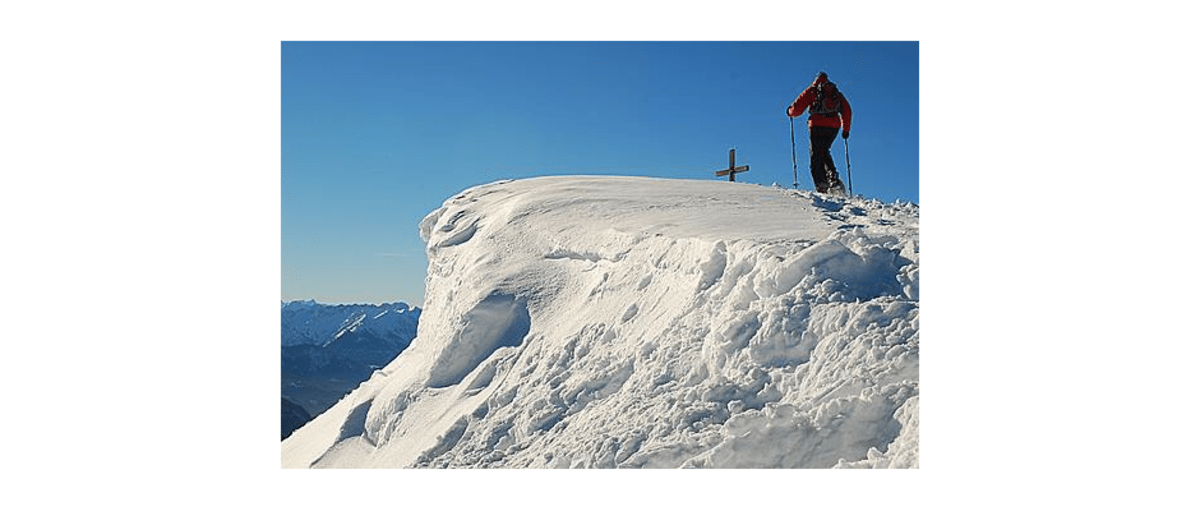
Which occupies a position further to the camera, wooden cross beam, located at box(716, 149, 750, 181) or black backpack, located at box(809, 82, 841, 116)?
wooden cross beam, located at box(716, 149, 750, 181)

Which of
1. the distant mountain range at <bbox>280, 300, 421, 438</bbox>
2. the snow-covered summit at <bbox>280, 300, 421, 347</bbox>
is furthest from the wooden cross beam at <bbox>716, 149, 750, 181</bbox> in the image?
the snow-covered summit at <bbox>280, 300, 421, 347</bbox>

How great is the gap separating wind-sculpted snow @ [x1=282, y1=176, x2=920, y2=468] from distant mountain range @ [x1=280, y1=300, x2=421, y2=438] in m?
41.7

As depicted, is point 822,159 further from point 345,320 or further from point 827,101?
point 345,320

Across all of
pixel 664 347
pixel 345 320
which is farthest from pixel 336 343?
pixel 664 347

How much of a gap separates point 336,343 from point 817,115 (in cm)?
7060

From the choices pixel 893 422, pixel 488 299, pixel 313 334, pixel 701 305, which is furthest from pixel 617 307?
pixel 313 334

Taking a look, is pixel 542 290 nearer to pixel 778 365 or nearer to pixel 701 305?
pixel 701 305

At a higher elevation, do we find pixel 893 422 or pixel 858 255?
pixel 858 255

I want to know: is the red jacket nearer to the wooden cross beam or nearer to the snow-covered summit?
the wooden cross beam

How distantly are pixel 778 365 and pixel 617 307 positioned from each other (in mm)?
1875

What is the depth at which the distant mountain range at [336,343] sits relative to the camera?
5591 cm

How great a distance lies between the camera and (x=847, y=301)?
6.29 meters

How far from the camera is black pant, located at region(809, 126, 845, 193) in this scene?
1020cm

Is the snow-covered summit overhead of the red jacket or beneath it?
beneath
